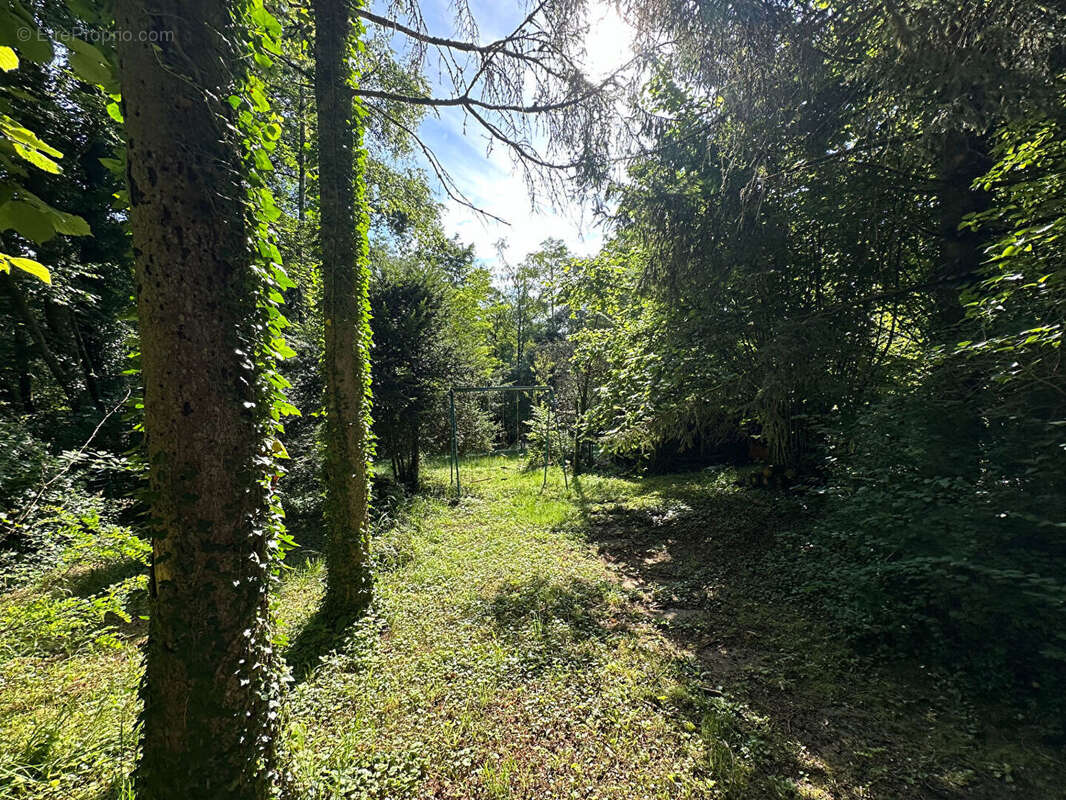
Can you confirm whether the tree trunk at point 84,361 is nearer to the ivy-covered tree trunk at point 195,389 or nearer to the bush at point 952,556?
the ivy-covered tree trunk at point 195,389

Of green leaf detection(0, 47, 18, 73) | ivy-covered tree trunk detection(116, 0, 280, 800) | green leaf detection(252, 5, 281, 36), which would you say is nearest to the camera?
green leaf detection(0, 47, 18, 73)

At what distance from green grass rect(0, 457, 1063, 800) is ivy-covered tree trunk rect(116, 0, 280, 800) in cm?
60

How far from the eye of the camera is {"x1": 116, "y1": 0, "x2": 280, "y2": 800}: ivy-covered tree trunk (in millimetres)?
1299

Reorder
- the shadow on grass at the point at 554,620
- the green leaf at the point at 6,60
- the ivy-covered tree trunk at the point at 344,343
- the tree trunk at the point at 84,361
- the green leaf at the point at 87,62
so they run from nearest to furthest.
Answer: the green leaf at the point at 6,60 → the green leaf at the point at 87,62 → the shadow on grass at the point at 554,620 → the ivy-covered tree trunk at the point at 344,343 → the tree trunk at the point at 84,361

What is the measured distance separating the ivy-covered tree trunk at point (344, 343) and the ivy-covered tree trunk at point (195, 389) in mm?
1860

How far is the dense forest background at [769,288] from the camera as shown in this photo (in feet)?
7.10

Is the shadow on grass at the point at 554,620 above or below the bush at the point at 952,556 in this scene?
below

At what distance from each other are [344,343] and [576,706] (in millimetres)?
3193

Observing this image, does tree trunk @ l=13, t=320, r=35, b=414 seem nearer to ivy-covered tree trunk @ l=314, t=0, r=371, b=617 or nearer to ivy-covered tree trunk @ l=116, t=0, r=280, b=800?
ivy-covered tree trunk @ l=314, t=0, r=371, b=617

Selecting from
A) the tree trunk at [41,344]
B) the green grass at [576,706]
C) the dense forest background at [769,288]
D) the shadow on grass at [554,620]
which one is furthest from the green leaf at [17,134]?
Answer: the tree trunk at [41,344]

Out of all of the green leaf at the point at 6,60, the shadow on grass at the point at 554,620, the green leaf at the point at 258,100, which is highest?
the green leaf at the point at 258,100

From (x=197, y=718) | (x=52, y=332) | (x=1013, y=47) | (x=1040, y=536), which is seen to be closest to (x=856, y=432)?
(x=1040, y=536)

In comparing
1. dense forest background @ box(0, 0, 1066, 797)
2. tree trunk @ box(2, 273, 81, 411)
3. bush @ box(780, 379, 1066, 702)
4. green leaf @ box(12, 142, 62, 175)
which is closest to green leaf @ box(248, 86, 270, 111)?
dense forest background @ box(0, 0, 1066, 797)

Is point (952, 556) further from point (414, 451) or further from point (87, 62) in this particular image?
point (414, 451)
